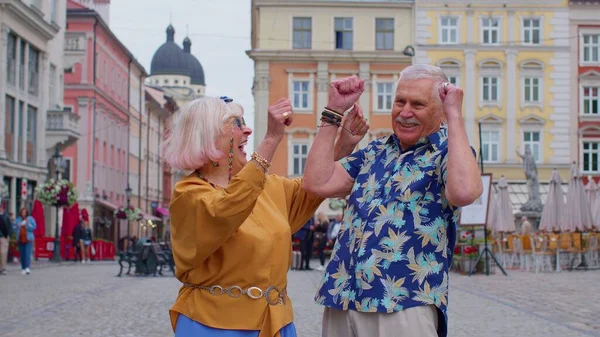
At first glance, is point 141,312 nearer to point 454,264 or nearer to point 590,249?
point 454,264

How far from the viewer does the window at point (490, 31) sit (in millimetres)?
52656

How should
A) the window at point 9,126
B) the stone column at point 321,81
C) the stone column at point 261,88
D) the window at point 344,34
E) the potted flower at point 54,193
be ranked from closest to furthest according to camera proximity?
1. the potted flower at point 54,193
2. the window at point 9,126
3. the stone column at point 261,88
4. the stone column at point 321,81
5. the window at point 344,34

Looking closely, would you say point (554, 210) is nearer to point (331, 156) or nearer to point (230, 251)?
point (331, 156)

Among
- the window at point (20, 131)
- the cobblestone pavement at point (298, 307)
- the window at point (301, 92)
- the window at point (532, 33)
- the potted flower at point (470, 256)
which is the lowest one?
the cobblestone pavement at point (298, 307)

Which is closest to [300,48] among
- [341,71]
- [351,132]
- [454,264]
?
[341,71]

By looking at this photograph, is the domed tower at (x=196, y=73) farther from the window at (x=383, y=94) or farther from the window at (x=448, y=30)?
the window at (x=448, y=30)

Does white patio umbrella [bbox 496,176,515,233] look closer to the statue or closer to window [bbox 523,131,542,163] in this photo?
the statue

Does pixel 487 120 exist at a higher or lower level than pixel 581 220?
higher

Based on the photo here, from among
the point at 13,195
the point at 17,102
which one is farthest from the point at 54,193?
the point at 17,102

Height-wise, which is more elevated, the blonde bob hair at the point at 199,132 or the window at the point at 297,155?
the window at the point at 297,155

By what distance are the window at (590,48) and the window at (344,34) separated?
12.2 meters

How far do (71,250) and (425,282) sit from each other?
124ft

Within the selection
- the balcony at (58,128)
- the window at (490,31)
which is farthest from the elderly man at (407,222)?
the window at (490,31)

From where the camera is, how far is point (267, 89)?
53.5 m
